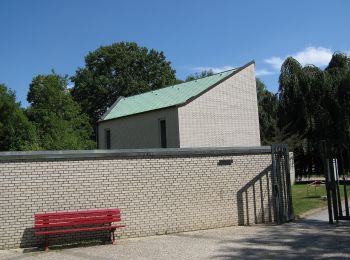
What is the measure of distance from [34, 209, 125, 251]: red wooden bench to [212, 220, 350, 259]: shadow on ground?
113 inches

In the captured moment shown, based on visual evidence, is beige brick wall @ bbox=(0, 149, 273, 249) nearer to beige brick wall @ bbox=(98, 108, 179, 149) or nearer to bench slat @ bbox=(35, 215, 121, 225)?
bench slat @ bbox=(35, 215, 121, 225)

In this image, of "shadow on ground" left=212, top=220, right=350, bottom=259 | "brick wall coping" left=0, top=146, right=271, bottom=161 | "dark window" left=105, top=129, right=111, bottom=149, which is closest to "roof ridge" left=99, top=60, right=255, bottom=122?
"dark window" left=105, top=129, right=111, bottom=149

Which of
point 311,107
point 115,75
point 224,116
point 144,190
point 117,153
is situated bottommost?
point 144,190

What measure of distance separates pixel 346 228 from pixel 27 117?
39670 mm

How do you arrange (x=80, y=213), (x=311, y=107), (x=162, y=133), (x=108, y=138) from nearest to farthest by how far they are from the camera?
(x=80, y=213)
(x=162, y=133)
(x=311, y=107)
(x=108, y=138)

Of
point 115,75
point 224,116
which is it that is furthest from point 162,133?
point 115,75

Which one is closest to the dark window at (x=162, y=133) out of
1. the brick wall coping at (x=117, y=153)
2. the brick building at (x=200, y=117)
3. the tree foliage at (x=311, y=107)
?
the brick building at (x=200, y=117)

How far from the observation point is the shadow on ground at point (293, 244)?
974cm

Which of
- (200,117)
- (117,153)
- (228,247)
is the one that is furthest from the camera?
(200,117)

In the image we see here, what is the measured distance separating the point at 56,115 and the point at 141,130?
53.3 ft

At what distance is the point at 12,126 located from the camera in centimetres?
4525

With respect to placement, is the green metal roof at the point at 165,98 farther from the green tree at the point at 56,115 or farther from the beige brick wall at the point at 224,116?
the green tree at the point at 56,115

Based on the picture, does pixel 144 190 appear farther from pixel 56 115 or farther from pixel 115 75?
pixel 115 75

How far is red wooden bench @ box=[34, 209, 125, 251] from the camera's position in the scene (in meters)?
11.2
